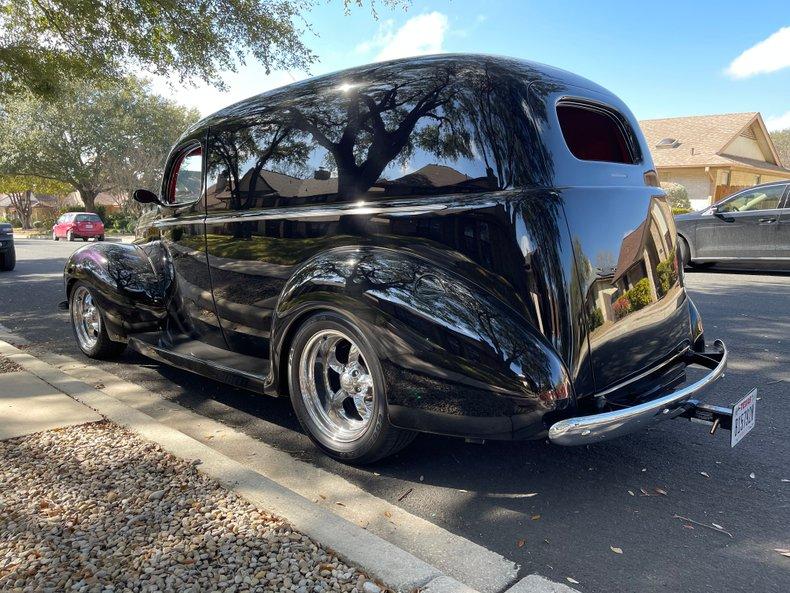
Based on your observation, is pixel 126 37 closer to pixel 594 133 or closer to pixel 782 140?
pixel 594 133

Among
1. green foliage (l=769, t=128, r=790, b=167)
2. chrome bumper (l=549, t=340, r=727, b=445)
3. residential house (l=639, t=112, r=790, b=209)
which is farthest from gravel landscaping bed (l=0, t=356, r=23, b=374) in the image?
green foliage (l=769, t=128, r=790, b=167)

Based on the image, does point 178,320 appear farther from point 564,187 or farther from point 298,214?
point 564,187

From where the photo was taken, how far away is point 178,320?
4.60 meters

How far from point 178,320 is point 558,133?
308cm

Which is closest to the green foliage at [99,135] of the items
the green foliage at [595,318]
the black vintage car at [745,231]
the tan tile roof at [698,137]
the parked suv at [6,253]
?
the parked suv at [6,253]

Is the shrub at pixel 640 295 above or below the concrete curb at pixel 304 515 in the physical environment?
above

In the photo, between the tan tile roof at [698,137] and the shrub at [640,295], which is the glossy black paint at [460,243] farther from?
the tan tile roof at [698,137]

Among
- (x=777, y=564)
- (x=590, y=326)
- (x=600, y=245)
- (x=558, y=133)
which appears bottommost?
(x=777, y=564)

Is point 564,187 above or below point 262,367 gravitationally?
above

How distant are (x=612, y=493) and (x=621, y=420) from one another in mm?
574

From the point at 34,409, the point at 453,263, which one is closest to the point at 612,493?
the point at 453,263

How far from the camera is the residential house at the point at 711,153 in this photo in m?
26.8

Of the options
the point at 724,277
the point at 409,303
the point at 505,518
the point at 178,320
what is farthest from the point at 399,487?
the point at 724,277

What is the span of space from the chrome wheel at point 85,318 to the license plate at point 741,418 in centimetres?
477
